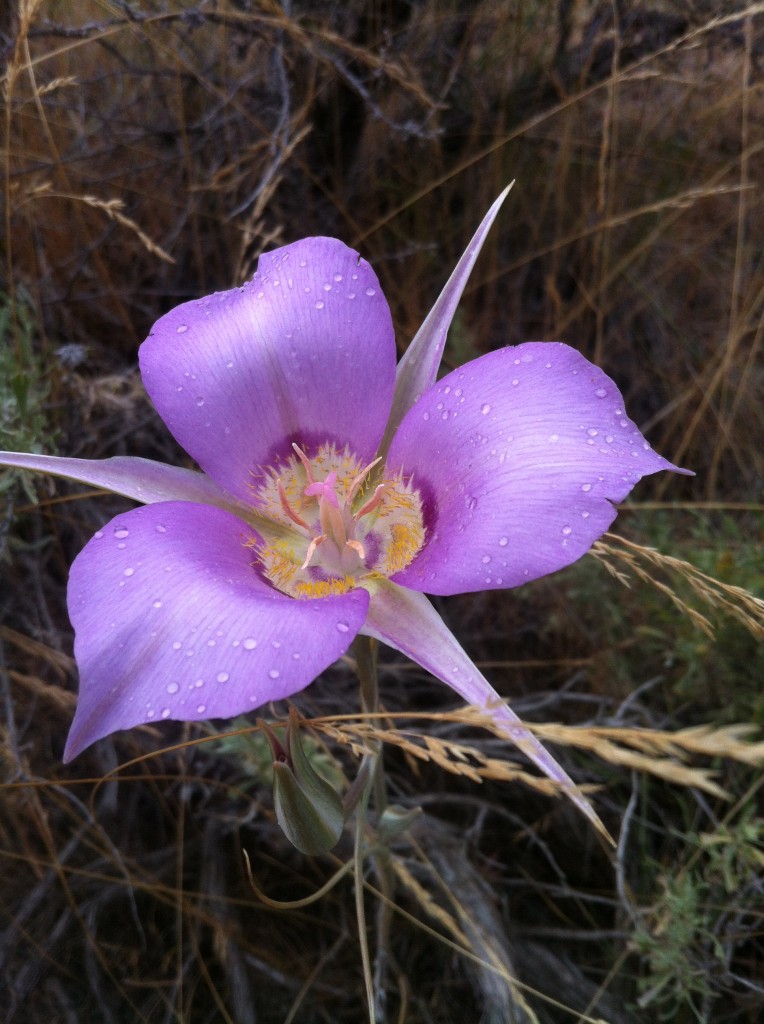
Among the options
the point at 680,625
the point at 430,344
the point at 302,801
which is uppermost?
the point at 430,344

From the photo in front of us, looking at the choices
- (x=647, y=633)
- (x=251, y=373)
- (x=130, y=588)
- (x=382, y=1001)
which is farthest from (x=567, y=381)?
(x=382, y=1001)

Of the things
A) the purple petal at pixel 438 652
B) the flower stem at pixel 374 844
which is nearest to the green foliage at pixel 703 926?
the flower stem at pixel 374 844

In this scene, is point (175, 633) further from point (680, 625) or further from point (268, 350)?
point (680, 625)

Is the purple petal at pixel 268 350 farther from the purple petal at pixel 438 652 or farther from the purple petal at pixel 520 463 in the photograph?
the purple petal at pixel 438 652

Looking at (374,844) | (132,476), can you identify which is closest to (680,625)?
(374,844)

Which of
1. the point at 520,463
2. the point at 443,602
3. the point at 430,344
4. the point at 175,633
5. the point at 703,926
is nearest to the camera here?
the point at 175,633

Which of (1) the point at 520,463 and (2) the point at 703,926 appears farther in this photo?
(2) the point at 703,926

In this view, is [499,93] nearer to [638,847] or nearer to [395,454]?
[395,454]
